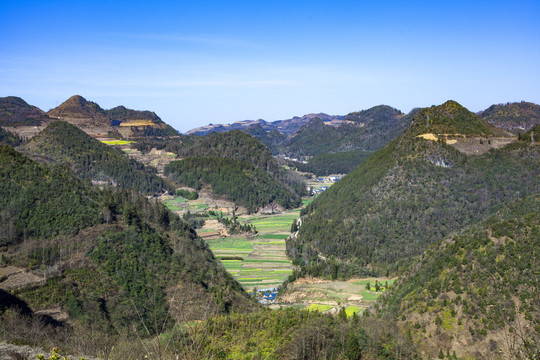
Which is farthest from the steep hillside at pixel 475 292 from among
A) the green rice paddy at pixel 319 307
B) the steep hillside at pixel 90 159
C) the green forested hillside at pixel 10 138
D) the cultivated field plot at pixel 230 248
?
the green forested hillside at pixel 10 138

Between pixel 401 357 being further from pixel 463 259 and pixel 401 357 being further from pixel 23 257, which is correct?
pixel 23 257

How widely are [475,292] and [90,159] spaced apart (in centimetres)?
14772

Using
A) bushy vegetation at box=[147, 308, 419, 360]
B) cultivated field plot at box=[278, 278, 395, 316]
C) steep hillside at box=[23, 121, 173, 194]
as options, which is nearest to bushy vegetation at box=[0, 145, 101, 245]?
bushy vegetation at box=[147, 308, 419, 360]

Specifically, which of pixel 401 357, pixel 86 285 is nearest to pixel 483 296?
pixel 401 357

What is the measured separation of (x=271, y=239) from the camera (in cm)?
11200

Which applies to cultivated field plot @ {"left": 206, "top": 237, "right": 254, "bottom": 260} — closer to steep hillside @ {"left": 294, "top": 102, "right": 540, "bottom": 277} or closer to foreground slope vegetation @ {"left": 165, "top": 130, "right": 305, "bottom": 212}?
steep hillside @ {"left": 294, "top": 102, "right": 540, "bottom": 277}

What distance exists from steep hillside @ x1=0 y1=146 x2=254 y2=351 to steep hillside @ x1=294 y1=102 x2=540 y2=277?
28.2 meters

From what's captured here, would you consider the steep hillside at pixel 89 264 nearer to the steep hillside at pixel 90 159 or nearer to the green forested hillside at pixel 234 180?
the green forested hillside at pixel 234 180

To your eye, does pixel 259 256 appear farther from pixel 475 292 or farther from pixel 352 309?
pixel 475 292

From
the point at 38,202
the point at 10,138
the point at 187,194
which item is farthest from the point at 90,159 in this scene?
the point at 38,202

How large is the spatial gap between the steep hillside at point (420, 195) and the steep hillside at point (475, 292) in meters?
26.1

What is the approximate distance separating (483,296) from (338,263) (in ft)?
125

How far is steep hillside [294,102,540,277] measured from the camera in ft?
285

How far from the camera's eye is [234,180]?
157875 millimetres
